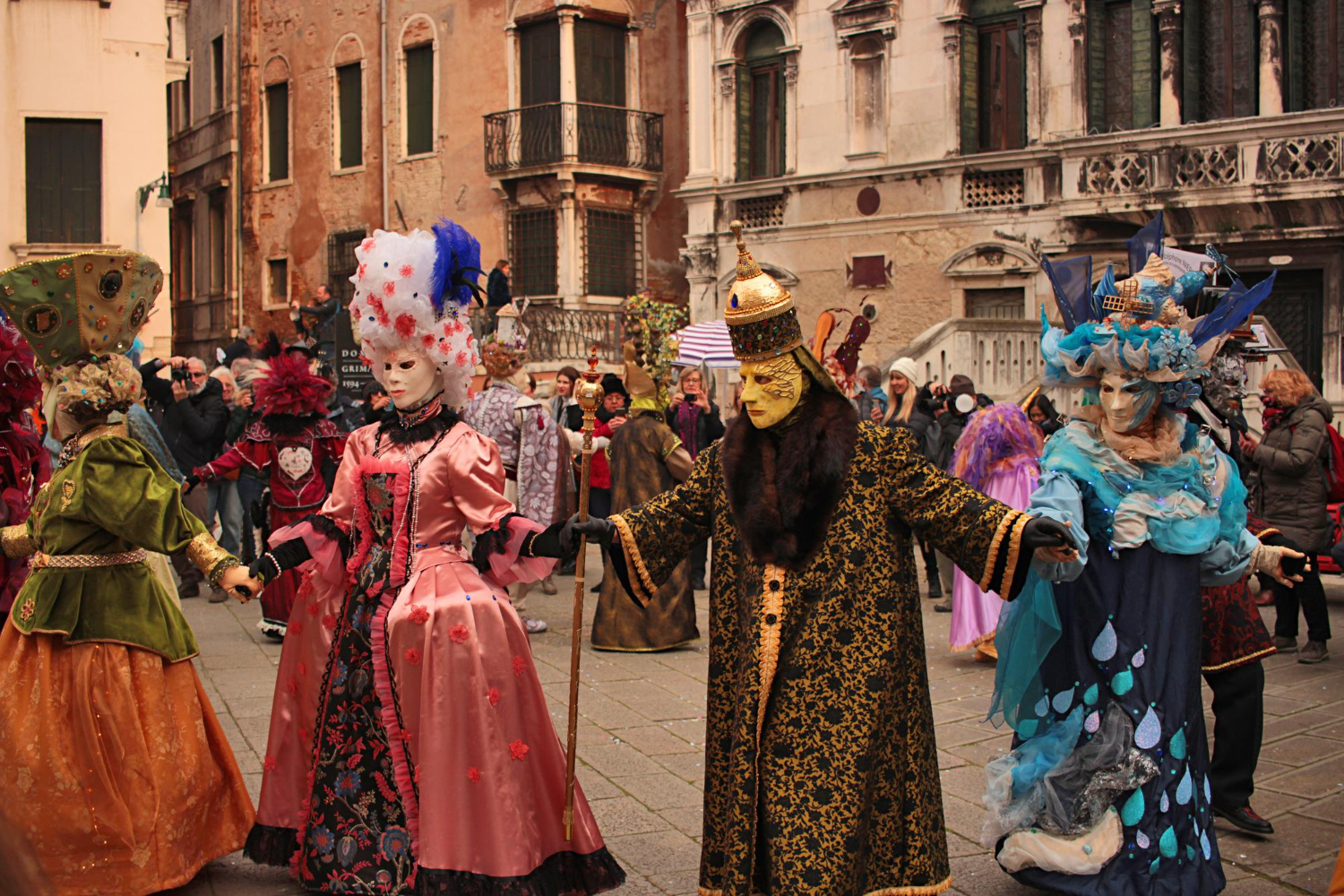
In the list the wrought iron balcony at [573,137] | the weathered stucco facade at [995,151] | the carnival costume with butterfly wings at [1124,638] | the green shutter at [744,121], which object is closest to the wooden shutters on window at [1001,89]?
the weathered stucco facade at [995,151]

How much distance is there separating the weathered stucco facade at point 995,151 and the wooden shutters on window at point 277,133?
12.0m

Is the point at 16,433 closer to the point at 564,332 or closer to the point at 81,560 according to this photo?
the point at 81,560

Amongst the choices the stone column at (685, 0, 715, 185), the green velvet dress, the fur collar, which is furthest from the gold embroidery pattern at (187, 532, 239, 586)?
the stone column at (685, 0, 715, 185)

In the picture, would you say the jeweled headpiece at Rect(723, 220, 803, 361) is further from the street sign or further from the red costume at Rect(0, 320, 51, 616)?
the street sign

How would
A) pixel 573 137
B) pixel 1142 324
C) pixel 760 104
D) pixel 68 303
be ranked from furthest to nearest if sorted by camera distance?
pixel 573 137
pixel 760 104
pixel 68 303
pixel 1142 324

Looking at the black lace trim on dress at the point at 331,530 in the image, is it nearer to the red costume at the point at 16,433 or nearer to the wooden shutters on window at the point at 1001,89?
the red costume at the point at 16,433

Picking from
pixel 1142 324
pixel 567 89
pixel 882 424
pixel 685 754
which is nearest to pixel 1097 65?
pixel 882 424

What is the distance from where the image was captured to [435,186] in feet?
89.9

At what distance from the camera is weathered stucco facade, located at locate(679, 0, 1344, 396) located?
16531 mm

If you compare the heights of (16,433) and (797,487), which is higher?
(16,433)

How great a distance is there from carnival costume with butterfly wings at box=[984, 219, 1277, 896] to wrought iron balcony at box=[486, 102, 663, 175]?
21.1 m

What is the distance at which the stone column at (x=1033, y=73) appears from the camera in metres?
18.4

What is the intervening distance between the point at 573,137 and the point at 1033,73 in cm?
930

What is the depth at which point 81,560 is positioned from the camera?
15.3ft
